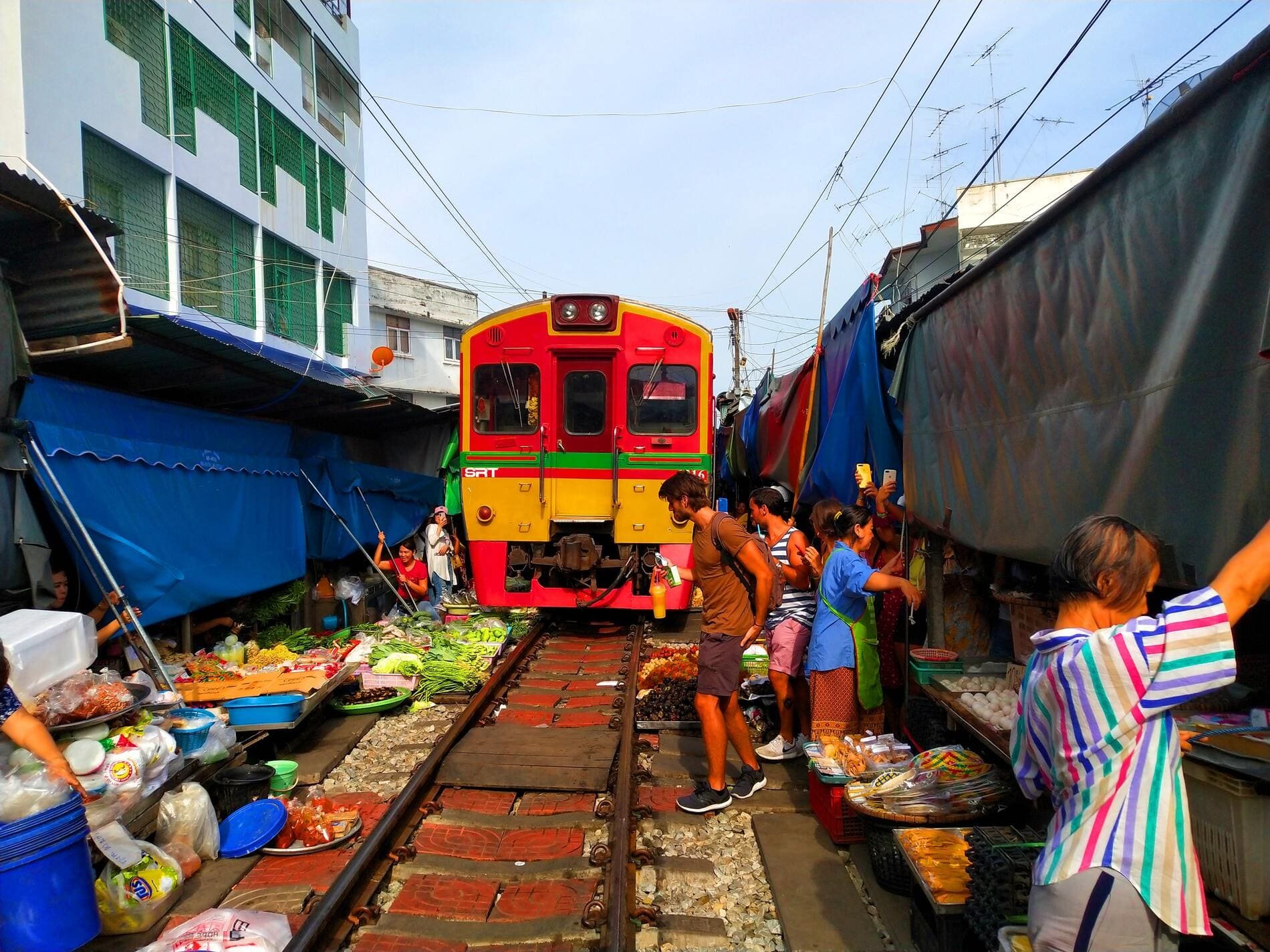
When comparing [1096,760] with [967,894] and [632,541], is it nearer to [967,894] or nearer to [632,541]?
[967,894]

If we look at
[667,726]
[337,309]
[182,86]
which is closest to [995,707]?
[667,726]

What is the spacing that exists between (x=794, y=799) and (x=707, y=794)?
580 mm

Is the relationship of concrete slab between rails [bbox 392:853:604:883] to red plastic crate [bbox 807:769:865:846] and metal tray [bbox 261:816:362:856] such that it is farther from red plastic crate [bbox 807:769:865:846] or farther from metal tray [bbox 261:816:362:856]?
red plastic crate [bbox 807:769:865:846]

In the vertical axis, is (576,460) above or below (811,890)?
above

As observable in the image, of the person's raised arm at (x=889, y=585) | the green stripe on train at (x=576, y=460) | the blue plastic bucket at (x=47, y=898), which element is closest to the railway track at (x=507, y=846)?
the blue plastic bucket at (x=47, y=898)

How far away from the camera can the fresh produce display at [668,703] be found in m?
6.26

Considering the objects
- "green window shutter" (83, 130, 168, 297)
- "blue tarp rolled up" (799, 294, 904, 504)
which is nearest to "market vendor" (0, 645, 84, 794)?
"blue tarp rolled up" (799, 294, 904, 504)

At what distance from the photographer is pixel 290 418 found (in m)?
9.52

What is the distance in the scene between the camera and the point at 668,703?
21.2 feet

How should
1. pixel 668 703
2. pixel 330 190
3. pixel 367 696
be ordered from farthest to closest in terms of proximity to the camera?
pixel 330 190
pixel 367 696
pixel 668 703

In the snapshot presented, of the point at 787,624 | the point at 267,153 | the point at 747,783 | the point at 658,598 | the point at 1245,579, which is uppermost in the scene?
the point at 267,153

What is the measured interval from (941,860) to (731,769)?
2.19 meters

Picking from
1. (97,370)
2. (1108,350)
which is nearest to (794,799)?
(1108,350)

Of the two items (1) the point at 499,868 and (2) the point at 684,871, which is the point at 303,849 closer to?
(1) the point at 499,868
